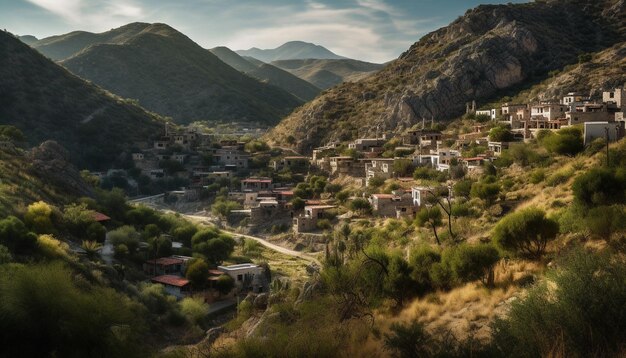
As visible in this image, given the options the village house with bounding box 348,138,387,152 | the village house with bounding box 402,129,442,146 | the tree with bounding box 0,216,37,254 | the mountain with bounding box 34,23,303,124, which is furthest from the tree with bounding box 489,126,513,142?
the mountain with bounding box 34,23,303,124

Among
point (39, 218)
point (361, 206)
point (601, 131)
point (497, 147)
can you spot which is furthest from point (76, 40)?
point (601, 131)

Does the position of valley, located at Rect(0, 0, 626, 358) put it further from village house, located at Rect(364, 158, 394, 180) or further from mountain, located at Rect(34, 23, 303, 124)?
mountain, located at Rect(34, 23, 303, 124)

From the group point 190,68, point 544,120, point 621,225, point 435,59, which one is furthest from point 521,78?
point 190,68

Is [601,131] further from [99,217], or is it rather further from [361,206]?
[99,217]

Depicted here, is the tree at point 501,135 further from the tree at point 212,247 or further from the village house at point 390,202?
the tree at point 212,247

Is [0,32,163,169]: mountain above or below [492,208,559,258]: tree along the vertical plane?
above

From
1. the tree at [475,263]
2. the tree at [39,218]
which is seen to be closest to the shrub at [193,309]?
the tree at [39,218]

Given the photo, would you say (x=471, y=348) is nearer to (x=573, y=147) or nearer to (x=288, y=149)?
(x=573, y=147)
